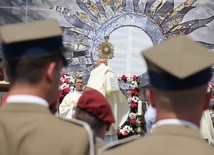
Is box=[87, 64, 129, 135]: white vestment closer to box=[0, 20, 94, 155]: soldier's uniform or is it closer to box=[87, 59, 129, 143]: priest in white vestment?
box=[87, 59, 129, 143]: priest in white vestment

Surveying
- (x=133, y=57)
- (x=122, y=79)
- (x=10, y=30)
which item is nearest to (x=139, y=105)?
(x=122, y=79)

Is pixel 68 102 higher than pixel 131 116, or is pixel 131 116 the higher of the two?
pixel 68 102

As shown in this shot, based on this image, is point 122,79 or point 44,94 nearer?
point 44,94

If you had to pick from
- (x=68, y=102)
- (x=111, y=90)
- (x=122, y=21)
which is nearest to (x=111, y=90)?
(x=111, y=90)

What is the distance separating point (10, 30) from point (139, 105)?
7.72 metres

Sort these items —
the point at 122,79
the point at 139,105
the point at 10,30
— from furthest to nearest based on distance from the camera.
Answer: the point at 122,79
the point at 139,105
the point at 10,30

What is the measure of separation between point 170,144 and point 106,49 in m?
11.4

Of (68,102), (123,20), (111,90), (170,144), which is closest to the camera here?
(170,144)

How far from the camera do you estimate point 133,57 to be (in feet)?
42.4

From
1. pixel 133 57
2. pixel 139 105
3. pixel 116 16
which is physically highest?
pixel 116 16

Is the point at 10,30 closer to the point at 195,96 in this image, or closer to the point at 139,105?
the point at 195,96

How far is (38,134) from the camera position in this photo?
1898mm

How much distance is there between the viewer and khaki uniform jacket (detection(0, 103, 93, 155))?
1.88 metres

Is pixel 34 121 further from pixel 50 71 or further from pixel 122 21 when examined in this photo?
pixel 122 21
